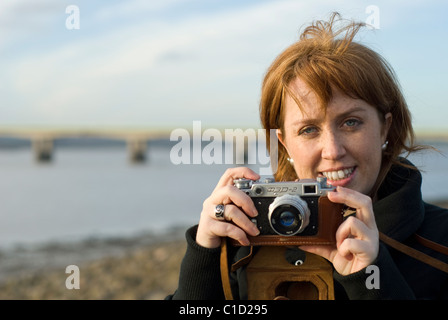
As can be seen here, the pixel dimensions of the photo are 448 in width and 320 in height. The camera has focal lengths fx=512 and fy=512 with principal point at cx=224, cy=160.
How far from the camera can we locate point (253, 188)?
193 cm

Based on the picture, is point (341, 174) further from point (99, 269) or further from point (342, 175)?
point (99, 269)

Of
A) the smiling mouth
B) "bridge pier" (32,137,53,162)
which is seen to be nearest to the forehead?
the smiling mouth

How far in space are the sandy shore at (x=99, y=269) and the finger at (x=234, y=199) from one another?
4.30 metres

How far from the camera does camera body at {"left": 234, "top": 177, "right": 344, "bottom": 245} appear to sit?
6.08 ft

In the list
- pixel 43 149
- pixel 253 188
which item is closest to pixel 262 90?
pixel 253 188

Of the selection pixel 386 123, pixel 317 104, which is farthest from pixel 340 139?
pixel 386 123

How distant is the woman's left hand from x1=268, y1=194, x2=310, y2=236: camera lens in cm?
10

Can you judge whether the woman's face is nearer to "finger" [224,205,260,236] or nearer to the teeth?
the teeth

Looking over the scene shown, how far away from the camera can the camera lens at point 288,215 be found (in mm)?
1843

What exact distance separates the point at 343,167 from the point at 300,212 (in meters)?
0.31

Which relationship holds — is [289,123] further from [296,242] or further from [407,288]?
[407,288]

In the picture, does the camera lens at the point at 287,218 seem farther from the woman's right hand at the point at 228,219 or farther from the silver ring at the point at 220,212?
the silver ring at the point at 220,212

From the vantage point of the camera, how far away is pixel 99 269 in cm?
772

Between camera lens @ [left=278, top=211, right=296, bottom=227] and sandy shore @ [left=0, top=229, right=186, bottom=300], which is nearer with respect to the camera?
camera lens @ [left=278, top=211, right=296, bottom=227]
